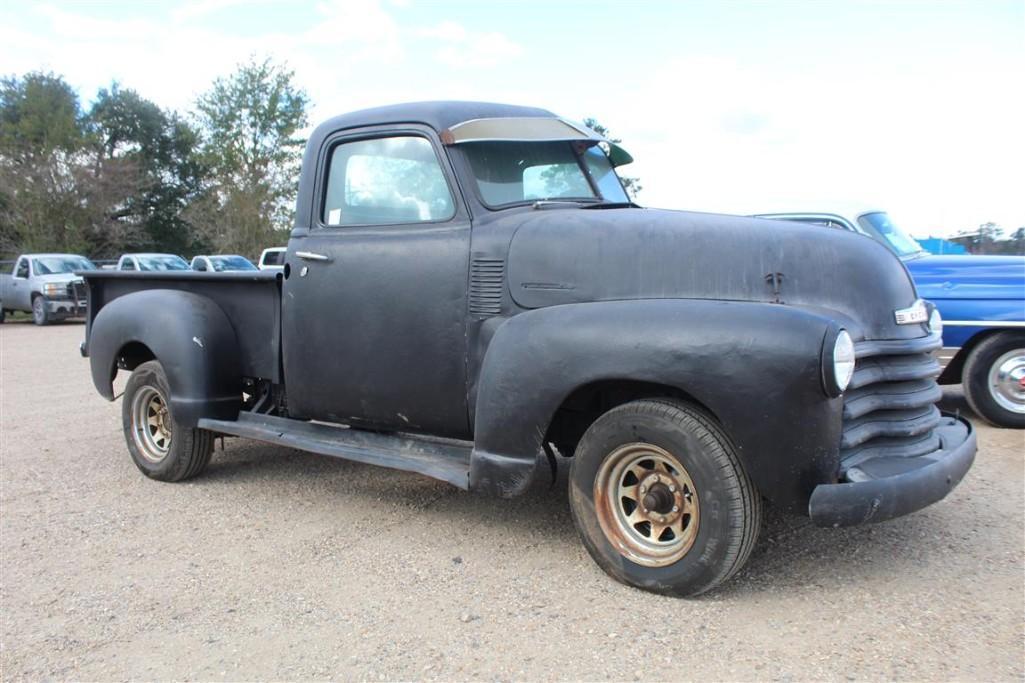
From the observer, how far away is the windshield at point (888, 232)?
24.5 ft

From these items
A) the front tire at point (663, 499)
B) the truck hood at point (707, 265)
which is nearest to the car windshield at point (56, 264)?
the truck hood at point (707, 265)

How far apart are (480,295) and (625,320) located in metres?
0.86

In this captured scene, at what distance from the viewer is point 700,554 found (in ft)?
10.9

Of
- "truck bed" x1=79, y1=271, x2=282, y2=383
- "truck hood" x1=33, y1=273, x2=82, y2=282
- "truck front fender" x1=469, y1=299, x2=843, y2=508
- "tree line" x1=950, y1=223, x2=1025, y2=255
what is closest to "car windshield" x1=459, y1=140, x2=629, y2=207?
"truck front fender" x1=469, y1=299, x2=843, y2=508

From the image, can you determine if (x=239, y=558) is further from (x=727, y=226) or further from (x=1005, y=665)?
(x=1005, y=665)

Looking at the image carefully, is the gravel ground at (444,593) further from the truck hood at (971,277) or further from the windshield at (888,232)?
the windshield at (888,232)

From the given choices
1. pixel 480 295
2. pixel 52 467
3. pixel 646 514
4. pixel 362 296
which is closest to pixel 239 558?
pixel 362 296

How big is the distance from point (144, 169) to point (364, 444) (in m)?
41.6

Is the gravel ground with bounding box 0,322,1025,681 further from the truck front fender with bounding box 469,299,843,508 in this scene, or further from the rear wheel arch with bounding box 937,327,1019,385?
the rear wheel arch with bounding box 937,327,1019,385

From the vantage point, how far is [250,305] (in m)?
5.14

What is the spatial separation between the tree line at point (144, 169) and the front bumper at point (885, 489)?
1319 inches

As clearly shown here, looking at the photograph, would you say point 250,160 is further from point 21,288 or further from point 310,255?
point 310,255

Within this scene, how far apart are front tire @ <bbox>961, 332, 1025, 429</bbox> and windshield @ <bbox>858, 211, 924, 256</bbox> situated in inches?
46.4

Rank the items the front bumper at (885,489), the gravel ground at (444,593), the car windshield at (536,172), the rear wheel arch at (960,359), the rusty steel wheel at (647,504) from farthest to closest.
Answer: the rear wheel arch at (960,359), the car windshield at (536,172), the rusty steel wheel at (647,504), the front bumper at (885,489), the gravel ground at (444,593)
